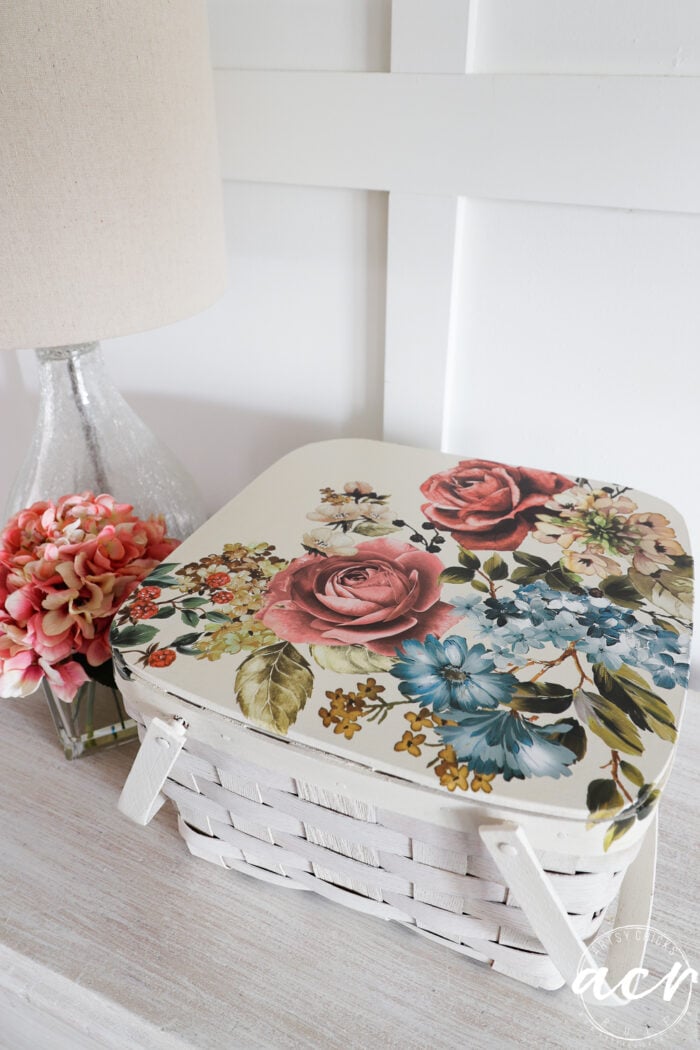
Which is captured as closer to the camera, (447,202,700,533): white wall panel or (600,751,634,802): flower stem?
(600,751,634,802): flower stem

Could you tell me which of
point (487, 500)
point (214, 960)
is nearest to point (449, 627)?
point (487, 500)

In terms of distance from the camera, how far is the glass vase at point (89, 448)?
0.63 m

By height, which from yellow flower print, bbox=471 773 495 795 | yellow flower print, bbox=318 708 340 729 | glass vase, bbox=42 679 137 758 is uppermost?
yellow flower print, bbox=318 708 340 729

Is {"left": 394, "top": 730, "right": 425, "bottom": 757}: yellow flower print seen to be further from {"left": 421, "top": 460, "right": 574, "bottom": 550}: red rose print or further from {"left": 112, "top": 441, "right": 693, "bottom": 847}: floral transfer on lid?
{"left": 421, "top": 460, "right": 574, "bottom": 550}: red rose print

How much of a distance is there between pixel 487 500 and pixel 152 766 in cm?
30

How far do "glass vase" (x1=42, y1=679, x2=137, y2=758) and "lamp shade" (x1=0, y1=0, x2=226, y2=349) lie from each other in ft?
0.91

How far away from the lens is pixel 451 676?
428 mm

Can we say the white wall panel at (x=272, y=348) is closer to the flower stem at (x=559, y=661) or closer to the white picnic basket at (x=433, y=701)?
the white picnic basket at (x=433, y=701)

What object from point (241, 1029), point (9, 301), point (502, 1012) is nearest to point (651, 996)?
point (502, 1012)

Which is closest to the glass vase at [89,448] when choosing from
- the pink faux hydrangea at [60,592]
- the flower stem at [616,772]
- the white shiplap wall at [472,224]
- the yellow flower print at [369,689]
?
the pink faux hydrangea at [60,592]

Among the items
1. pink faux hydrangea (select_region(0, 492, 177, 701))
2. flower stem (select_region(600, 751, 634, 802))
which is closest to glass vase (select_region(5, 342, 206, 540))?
pink faux hydrangea (select_region(0, 492, 177, 701))

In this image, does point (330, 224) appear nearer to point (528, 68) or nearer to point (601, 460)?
point (528, 68)

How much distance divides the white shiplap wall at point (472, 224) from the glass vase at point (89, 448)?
199 millimetres

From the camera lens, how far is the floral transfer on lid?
386mm
